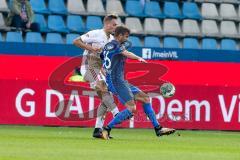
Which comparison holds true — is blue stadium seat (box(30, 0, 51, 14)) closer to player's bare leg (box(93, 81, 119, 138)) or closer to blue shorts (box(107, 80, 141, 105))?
player's bare leg (box(93, 81, 119, 138))

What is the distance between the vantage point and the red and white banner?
1808 cm

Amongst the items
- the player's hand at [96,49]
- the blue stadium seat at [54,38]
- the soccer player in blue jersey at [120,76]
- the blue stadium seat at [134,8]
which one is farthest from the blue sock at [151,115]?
the blue stadium seat at [134,8]

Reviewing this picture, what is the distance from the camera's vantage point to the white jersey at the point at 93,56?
14734 mm

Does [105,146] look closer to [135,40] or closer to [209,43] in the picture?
[135,40]

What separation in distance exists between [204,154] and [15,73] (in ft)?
26.8

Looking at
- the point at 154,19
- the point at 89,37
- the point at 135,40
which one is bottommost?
the point at 89,37

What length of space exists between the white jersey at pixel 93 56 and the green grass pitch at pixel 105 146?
3.49 feet

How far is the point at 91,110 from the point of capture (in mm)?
18328

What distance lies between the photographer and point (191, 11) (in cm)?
2514

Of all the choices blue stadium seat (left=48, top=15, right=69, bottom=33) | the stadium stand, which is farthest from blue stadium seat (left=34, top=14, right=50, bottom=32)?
blue stadium seat (left=48, top=15, right=69, bottom=33)

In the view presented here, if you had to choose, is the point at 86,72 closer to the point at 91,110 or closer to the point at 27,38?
the point at 91,110

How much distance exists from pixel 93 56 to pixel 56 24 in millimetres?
7775

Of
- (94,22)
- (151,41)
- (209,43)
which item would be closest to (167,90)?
(151,41)

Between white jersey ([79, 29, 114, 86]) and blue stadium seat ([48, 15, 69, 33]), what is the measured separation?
287 inches
